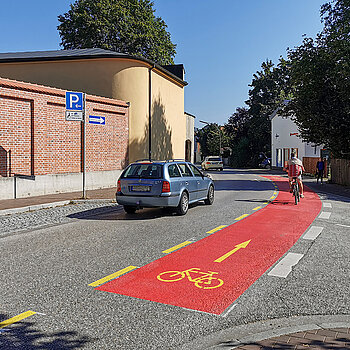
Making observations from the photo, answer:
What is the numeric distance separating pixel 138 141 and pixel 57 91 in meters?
7.83

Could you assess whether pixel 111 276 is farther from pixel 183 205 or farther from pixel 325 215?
pixel 325 215

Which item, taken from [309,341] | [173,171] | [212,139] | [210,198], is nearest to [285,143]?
[212,139]

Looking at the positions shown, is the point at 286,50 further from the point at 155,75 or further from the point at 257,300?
the point at 257,300

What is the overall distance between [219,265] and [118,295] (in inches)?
75.3

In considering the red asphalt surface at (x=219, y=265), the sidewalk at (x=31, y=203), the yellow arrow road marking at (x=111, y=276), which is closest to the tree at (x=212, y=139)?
the sidewalk at (x=31, y=203)

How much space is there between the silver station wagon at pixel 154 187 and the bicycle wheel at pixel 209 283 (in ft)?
18.4

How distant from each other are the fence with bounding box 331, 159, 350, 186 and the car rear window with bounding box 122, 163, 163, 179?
57.1 feet

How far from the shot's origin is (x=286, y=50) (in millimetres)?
26547

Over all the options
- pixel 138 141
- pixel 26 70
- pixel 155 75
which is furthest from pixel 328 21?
pixel 26 70

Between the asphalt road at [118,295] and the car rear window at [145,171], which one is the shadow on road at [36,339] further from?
the car rear window at [145,171]

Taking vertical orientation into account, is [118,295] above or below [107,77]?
below

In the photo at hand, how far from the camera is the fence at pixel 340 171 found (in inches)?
989

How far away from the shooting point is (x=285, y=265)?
6.23m

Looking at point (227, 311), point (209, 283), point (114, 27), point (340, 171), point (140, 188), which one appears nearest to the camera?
point (227, 311)
